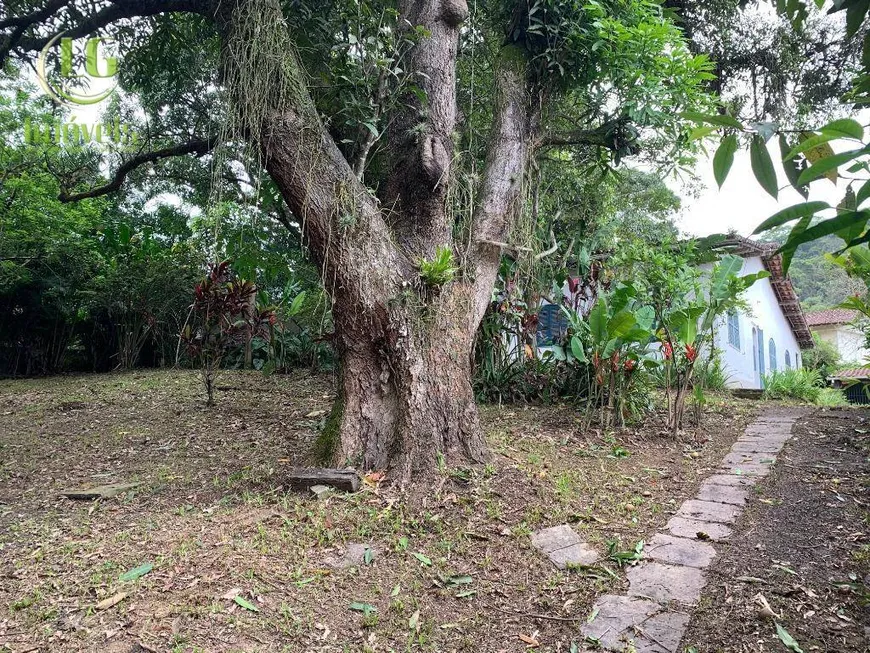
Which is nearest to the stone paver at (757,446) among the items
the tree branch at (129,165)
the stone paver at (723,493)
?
the stone paver at (723,493)

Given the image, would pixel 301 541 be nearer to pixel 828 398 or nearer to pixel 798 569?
pixel 798 569

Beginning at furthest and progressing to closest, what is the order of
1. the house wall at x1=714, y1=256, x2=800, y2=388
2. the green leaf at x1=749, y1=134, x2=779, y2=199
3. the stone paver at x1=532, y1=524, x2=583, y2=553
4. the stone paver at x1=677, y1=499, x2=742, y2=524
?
the house wall at x1=714, y1=256, x2=800, y2=388, the stone paver at x1=677, y1=499, x2=742, y2=524, the stone paver at x1=532, y1=524, x2=583, y2=553, the green leaf at x1=749, y1=134, x2=779, y2=199

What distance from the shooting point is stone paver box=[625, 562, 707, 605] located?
85.3 inches

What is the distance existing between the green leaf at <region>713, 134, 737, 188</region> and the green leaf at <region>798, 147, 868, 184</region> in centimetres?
9

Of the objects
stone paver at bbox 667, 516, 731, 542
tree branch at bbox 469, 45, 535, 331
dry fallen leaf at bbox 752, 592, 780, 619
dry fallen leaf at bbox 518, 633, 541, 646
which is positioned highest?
tree branch at bbox 469, 45, 535, 331

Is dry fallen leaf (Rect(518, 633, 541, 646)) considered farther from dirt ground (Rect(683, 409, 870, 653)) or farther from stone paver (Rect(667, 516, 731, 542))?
stone paver (Rect(667, 516, 731, 542))

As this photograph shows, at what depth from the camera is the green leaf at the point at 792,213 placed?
23.2 inches

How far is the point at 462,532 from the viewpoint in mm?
2668

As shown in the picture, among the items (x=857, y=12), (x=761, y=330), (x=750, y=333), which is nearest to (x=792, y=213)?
(x=857, y=12)

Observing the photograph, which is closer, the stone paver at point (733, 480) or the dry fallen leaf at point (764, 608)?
the dry fallen leaf at point (764, 608)

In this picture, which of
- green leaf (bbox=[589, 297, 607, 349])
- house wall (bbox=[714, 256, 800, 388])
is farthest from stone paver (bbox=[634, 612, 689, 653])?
house wall (bbox=[714, 256, 800, 388])

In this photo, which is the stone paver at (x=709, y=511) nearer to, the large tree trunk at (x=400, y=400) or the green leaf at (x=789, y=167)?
the large tree trunk at (x=400, y=400)

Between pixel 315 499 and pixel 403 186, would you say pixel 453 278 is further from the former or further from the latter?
pixel 315 499

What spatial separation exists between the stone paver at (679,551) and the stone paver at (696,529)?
6cm
